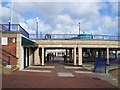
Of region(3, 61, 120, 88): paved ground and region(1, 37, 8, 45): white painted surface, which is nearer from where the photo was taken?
region(3, 61, 120, 88): paved ground

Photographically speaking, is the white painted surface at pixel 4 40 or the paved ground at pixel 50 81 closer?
the paved ground at pixel 50 81

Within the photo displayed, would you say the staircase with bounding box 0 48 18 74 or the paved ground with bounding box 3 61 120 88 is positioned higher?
the staircase with bounding box 0 48 18 74

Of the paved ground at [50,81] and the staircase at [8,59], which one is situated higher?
the staircase at [8,59]

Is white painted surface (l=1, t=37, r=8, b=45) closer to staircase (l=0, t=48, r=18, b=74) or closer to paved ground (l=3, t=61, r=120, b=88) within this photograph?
staircase (l=0, t=48, r=18, b=74)

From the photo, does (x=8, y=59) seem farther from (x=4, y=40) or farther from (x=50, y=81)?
(x=50, y=81)

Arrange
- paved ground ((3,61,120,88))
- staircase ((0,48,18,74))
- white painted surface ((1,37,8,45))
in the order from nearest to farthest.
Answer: paved ground ((3,61,120,88)), staircase ((0,48,18,74)), white painted surface ((1,37,8,45))

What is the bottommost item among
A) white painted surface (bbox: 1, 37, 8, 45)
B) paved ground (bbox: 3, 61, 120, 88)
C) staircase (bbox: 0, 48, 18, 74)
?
paved ground (bbox: 3, 61, 120, 88)

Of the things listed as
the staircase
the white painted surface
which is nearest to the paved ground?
the staircase

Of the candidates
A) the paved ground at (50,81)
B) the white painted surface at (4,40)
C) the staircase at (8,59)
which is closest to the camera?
the paved ground at (50,81)

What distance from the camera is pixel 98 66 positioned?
2656cm

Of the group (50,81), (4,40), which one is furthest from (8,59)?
(50,81)

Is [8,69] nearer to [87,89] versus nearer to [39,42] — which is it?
[87,89]

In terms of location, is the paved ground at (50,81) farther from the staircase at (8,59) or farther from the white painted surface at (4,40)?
the white painted surface at (4,40)

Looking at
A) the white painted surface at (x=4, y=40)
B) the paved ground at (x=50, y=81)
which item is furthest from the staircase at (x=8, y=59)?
the paved ground at (x=50, y=81)
